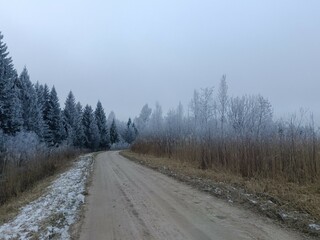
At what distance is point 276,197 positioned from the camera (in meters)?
9.91

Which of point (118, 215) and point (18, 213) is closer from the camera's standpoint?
point (118, 215)

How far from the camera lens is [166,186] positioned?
13461mm

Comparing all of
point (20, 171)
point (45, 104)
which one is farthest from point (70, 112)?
point (20, 171)

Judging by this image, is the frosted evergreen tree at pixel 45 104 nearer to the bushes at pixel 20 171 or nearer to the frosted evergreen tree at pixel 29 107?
the frosted evergreen tree at pixel 29 107

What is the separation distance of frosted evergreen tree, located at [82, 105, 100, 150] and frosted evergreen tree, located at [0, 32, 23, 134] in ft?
129

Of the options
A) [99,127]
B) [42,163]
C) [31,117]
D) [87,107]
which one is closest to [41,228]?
[42,163]

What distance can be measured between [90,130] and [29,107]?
99.5ft

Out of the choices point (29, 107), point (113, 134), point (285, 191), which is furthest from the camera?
point (113, 134)

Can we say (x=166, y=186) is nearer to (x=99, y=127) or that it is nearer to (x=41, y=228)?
(x=41, y=228)

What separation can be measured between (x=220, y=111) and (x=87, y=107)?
32.7 metres

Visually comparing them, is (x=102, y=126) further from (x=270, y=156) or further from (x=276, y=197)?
(x=276, y=197)

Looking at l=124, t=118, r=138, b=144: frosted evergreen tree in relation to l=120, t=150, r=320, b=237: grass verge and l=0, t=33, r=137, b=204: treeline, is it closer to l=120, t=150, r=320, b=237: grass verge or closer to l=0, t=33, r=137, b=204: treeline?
l=0, t=33, r=137, b=204: treeline

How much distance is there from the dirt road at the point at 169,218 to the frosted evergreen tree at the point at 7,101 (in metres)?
25.9

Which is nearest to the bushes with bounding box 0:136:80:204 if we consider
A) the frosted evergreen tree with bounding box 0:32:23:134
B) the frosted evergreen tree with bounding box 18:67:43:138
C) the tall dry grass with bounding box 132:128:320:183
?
the tall dry grass with bounding box 132:128:320:183
